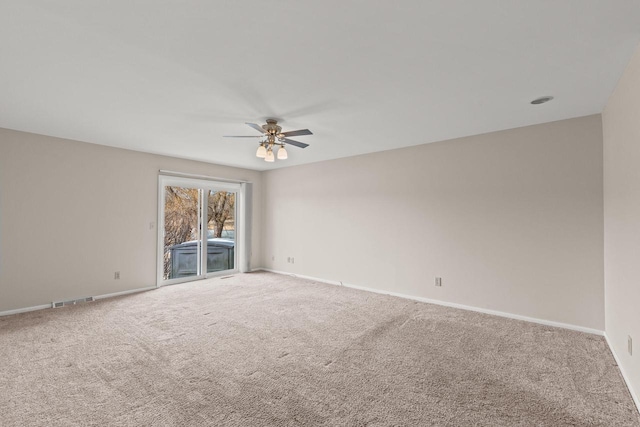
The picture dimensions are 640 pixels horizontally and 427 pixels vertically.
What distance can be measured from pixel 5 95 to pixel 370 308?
4672mm

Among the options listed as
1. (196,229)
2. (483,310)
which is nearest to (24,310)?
(196,229)

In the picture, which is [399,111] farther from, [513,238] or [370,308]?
[370,308]

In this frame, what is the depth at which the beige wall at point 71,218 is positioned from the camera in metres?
3.84

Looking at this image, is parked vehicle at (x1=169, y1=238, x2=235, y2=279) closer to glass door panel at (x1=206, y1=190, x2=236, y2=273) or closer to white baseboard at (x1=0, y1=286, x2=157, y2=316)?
glass door panel at (x1=206, y1=190, x2=236, y2=273)

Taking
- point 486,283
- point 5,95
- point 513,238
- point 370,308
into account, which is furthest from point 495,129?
point 5,95

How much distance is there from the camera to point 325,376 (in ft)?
7.87

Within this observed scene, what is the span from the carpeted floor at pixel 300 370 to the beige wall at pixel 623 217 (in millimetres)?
309

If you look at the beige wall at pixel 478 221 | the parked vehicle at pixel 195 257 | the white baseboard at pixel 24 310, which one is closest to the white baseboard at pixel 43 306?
the white baseboard at pixel 24 310

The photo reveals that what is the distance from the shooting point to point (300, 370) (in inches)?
98.0

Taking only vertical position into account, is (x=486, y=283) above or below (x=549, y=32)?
below

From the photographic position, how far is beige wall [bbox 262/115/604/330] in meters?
3.34

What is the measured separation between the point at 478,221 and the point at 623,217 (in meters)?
1.66

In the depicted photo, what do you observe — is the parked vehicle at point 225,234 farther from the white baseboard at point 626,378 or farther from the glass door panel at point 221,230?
the white baseboard at point 626,378

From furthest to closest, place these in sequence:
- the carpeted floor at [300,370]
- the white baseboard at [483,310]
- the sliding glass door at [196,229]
→ the sliding glass door at [196,229]
the white baseboard at [483,310]
the carpeted floor at [300,370]
